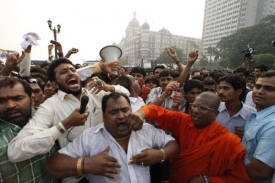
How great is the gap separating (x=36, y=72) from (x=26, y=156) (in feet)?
11.7

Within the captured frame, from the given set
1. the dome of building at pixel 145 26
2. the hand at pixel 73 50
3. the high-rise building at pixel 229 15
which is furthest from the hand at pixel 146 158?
the dome of building at pixel 145 26

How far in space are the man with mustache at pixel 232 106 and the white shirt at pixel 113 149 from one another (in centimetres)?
153

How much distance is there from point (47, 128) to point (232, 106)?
2.54 m

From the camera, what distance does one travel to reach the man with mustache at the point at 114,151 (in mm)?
1742

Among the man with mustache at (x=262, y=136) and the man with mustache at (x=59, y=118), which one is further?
the man with mustache at (x=262, y=136)

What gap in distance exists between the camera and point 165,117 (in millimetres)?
2332

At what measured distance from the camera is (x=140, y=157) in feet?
5.97

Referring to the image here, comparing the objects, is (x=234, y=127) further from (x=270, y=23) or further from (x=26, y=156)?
(x=270, y=23)

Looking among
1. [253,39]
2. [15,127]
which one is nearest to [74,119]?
[15,127]

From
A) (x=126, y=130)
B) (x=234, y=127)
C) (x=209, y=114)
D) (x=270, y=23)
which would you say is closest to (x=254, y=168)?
(x=209, y=114)

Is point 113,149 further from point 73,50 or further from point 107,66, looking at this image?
point 73,50

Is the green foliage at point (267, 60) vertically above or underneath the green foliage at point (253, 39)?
underneath

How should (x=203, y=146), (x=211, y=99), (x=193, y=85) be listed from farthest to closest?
(x=193, y=85) < (x=211, y=99) < (x=203, y=146)

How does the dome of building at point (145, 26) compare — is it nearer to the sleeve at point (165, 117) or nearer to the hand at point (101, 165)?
the sleeve at point (165, 117)
